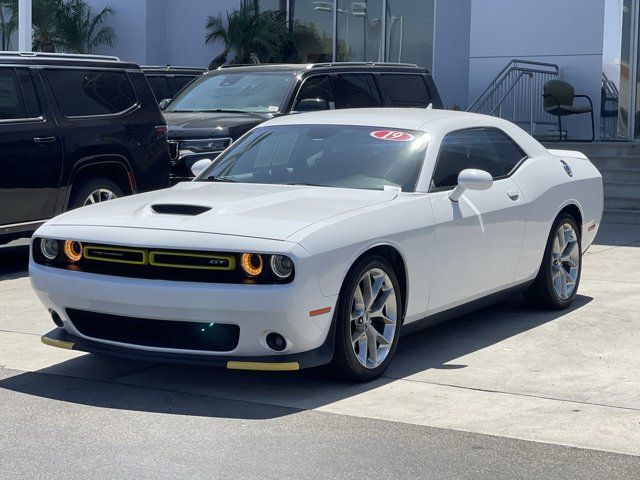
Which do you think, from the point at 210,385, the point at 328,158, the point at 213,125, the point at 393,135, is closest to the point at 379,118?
the point at 393,135

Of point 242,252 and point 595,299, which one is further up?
point 242,252

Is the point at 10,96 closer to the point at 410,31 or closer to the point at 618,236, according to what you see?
the point at 618,236

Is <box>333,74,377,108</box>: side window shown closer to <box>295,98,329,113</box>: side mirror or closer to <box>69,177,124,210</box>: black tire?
<box>295,98,329,113</box>: side mirror

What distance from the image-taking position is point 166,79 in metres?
17.6

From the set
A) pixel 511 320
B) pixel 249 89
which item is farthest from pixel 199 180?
pixel 249 89

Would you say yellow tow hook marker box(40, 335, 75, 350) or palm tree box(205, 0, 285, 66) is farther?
palm tree box(205, 0, 285, 66)

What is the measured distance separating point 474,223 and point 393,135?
2.50 feet

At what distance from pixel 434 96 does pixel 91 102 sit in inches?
198

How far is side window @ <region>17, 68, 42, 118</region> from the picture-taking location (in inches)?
400

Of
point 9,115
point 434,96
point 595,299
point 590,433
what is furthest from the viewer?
point 434,96

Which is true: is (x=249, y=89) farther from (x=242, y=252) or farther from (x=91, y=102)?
(x=242, y=252)

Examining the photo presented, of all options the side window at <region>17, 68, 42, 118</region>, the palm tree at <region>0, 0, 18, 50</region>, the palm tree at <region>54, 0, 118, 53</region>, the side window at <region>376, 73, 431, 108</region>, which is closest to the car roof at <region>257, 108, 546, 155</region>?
the side window at <region>17, 68, 42, 118</region>

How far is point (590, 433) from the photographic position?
548 cm

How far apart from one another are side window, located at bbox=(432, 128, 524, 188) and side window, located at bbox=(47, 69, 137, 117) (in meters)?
4.31
